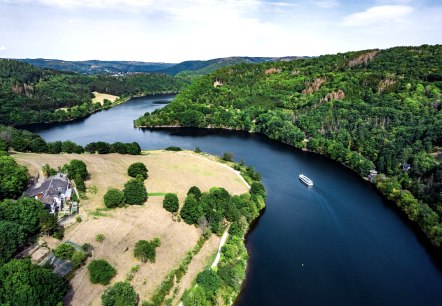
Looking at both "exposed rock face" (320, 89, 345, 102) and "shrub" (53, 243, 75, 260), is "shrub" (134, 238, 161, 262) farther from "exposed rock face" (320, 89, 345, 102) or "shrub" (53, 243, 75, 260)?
"exposed rock face" (320, 89, 345, 102)

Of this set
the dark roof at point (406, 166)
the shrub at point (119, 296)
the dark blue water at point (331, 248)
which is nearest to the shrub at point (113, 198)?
the shrub at point (119, 296)

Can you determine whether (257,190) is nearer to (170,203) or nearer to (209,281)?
(170,203)

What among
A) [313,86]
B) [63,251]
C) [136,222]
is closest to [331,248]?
[136,222]

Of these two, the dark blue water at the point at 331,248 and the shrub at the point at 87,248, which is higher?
the shrub at the point at 87,248

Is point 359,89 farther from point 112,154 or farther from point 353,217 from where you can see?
point 112,154

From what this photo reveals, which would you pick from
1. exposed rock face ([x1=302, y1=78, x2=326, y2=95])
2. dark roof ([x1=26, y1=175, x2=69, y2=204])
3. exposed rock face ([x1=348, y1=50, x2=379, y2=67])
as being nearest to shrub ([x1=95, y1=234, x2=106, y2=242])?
dark roof ([x1=26, y1=175, x2=69, y2=204])

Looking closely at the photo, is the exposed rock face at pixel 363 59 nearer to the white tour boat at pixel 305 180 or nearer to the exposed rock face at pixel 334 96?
the exposed rock face at pixel 334 96
